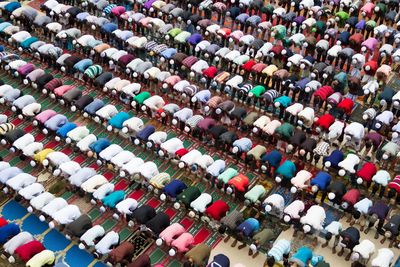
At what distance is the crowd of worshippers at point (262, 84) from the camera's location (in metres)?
17.0

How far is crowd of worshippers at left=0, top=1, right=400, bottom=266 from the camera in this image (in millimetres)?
17047

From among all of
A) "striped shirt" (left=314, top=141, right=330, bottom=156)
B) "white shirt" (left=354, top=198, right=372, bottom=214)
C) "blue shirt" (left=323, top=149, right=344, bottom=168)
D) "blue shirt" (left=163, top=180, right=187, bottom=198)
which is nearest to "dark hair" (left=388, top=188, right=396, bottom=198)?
"white shirt" (left=354, top=198, right=372, bottom=214)

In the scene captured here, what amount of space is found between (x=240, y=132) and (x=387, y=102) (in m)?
5.58

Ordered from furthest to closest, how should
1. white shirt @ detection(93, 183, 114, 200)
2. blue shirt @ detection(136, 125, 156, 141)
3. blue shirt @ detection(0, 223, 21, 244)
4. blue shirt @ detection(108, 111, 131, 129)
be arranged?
1. blue shirt @ detection(108, 111, 131, 129)
2. blue shirt @ detection(136, 125, 156, 141)
3. white shirt @ detection(93, 183, 114, 200)
4. blue shirt @ detection(0, 223, 21, 244)

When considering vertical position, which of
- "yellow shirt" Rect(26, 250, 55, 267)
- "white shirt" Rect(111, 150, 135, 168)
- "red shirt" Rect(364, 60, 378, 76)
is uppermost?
"red shirt" Rect(364, 60, 378, 76)

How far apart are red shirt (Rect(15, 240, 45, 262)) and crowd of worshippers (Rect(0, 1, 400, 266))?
495cm

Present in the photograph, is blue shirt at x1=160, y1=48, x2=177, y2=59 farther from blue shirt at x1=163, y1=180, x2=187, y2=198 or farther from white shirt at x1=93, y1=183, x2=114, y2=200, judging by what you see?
white shirt at x1=93, y1=183, x2=114, y2=200

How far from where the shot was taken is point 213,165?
17.7 meters

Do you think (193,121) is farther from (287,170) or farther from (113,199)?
(113,199)

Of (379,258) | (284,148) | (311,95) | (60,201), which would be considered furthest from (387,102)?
(60,201)

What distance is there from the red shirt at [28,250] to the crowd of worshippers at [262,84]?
495 cm

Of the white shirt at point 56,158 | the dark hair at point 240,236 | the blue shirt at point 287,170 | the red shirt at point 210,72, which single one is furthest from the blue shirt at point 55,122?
the blue shirt at point 287,170

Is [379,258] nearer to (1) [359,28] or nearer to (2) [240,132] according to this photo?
(2) [240,132]

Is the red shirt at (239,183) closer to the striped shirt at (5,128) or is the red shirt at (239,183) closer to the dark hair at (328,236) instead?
the dark hair at (328,236)
